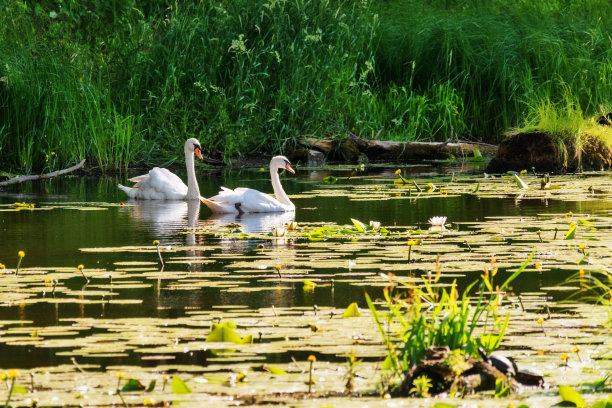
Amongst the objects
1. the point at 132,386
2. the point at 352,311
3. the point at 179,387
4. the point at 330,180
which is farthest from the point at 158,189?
the point at 179,387

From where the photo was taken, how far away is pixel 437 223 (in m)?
9.34

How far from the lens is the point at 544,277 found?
23.4 feet

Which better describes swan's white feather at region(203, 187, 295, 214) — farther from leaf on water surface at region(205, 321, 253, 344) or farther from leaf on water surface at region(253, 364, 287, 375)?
leaf on water surface at region(253, 364, 287, 375)

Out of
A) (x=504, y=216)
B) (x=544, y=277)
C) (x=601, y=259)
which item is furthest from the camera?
(x=504, y=216)

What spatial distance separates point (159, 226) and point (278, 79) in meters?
8.55

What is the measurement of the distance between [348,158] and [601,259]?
1137 cm

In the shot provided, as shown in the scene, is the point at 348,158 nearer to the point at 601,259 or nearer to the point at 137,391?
the point at 601,259

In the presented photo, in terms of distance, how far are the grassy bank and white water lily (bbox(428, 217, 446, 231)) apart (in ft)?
25.9

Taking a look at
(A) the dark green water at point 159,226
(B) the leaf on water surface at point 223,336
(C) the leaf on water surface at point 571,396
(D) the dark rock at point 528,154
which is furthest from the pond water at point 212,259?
(D) the dark rock at point 528,154

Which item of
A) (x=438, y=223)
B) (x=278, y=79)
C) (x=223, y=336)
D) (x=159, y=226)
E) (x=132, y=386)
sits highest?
(x=278, y=79)

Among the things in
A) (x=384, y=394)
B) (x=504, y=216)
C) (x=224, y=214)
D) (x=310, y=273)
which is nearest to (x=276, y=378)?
(x=384, y=394)

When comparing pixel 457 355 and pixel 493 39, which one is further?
pixel 493 39

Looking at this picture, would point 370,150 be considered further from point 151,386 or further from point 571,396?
point 571,396

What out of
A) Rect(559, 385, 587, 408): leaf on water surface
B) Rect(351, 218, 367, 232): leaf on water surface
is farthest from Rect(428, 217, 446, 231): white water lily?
Rect(559, 385, 587, 408): leaf on water surface
